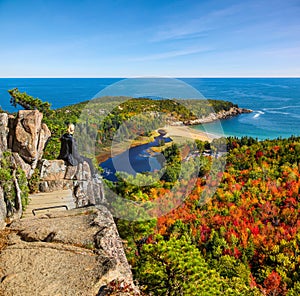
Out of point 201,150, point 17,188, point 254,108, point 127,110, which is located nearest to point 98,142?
point 127,110

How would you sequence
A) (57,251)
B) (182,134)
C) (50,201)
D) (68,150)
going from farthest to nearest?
(182,134), (68,150), (50,201), (57,251)

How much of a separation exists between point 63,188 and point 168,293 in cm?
605

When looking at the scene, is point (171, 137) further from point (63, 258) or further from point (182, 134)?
point (63, 258)

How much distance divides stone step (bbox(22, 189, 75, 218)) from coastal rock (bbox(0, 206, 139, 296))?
86.0 inches

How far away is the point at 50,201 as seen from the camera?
35.6ft

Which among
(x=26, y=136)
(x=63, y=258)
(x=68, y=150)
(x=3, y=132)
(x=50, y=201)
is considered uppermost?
(x=3, y=132)

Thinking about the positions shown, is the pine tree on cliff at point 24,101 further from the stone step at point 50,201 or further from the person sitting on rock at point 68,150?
Answer: the stone step at point 50,201

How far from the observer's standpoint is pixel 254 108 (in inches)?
3482

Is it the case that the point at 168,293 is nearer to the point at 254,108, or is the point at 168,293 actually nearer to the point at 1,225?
the point at 1,225

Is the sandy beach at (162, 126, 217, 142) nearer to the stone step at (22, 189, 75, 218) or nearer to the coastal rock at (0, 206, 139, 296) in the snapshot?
the stone step at (22, 189, 75, 218)

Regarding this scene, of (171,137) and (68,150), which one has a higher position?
(68,150)

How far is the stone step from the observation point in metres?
10.0

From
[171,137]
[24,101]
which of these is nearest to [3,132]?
[24,101]

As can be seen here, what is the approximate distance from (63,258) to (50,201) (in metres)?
5.29
